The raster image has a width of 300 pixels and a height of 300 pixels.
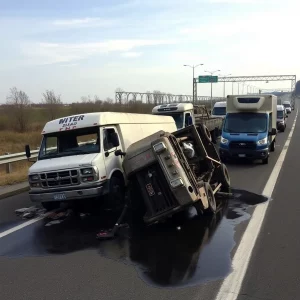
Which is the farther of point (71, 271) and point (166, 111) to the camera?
point (166, 111)

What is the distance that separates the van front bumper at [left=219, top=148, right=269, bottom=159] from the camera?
1637cm

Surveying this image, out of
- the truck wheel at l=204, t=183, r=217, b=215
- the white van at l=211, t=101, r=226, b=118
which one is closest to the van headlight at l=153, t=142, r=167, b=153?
the truck wheel at l=204, t=183, r=217, b=215

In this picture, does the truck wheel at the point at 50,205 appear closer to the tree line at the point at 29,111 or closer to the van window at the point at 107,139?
the van window at the point at 107,139

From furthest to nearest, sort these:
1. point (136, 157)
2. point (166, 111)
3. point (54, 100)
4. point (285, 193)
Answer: point (54, 100)
point (166, 111)
point (285, 193)
point (136, 157)

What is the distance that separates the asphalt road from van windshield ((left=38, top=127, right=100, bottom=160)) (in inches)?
65.9

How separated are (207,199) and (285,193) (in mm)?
3288

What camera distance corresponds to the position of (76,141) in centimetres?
993

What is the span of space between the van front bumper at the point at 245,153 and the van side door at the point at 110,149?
7902 millimetres

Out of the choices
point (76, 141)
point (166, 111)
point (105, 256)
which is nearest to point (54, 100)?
point (166, 111)

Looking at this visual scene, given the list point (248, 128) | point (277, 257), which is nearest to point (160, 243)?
point (277, 257)

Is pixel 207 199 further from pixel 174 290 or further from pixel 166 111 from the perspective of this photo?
pixel 166 111

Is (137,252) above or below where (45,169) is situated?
below

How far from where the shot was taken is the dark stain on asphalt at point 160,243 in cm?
543

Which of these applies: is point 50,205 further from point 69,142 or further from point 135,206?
point 135,206
